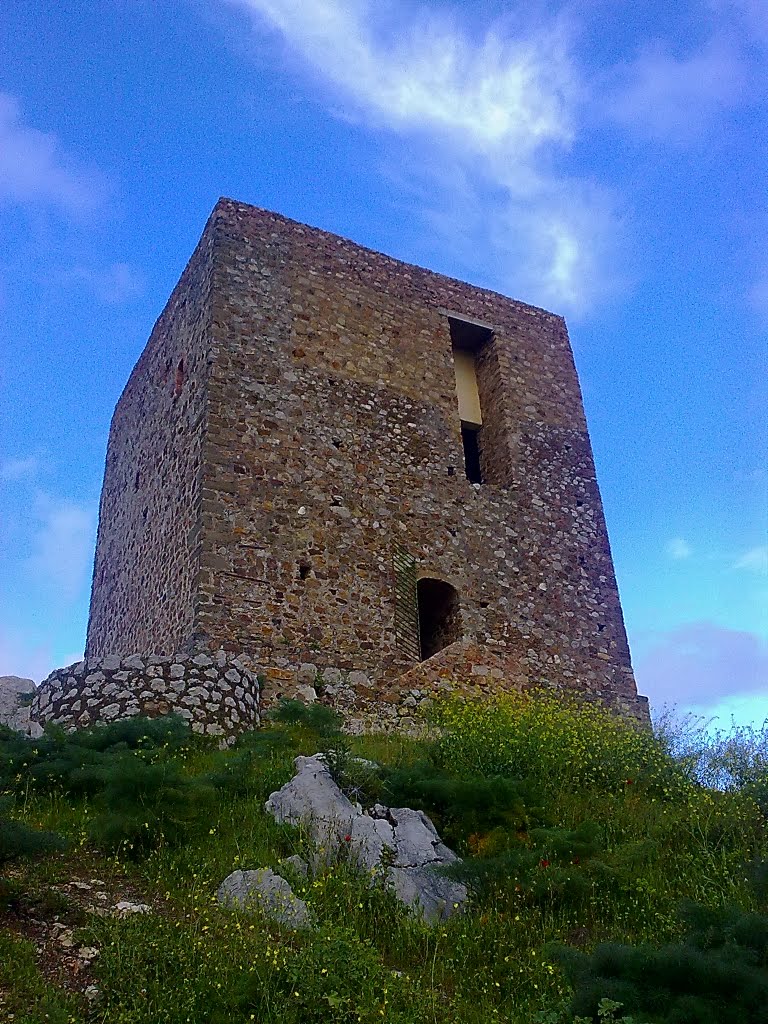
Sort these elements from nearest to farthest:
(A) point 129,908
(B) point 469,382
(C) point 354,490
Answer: (A) point 129,908 < (C) point 354,490 < (B) point 469,382

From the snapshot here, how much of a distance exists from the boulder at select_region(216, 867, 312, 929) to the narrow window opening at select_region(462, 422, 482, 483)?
34.6 feet

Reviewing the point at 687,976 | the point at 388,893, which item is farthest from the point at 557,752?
the point at 687,976

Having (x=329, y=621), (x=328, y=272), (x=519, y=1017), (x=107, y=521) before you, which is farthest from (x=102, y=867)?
(x=107, y=521)

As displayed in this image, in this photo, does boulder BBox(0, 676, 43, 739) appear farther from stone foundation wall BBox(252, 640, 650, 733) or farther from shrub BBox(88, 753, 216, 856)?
stone foundation wall BBox(252, 640, 650, 733)

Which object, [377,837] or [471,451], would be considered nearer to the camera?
[377,837]

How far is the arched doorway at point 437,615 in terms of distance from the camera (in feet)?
42.8

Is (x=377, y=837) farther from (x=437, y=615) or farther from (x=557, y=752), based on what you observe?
(x=437, y=615)

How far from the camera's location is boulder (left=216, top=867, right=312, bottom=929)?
5.21 m

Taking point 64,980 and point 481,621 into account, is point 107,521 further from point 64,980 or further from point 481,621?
point 64,980

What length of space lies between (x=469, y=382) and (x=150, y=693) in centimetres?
850

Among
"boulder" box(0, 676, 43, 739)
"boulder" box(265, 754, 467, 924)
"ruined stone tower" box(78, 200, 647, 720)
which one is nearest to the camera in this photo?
"boulder" box(265, 754, 467, 924)

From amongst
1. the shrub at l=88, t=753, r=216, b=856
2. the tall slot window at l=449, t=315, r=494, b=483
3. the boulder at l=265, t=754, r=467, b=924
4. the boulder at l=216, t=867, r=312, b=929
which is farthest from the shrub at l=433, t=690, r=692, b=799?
the tall slot window at l=449, t=315, r=494, b=483

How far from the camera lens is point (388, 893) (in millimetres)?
5793

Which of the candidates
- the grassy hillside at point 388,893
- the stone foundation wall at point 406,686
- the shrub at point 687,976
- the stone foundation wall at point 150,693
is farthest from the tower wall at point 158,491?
the shrub at point 687,976
